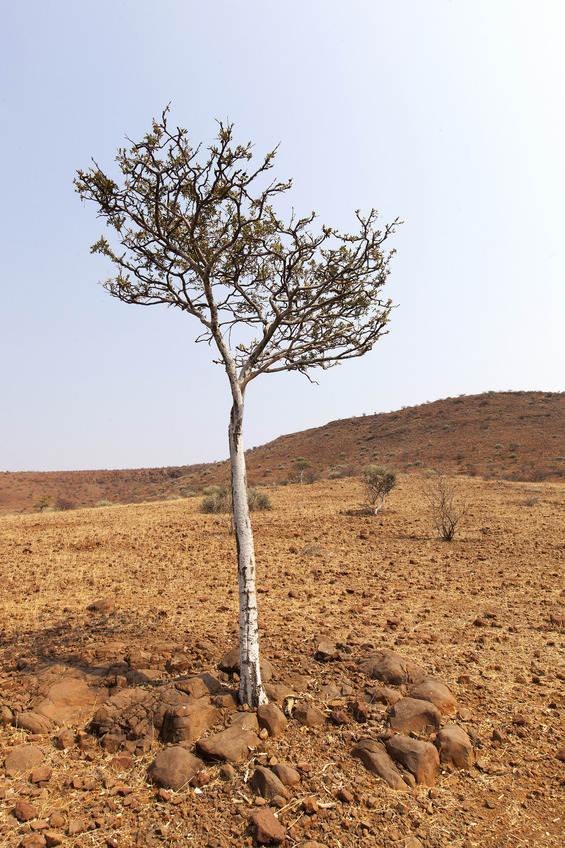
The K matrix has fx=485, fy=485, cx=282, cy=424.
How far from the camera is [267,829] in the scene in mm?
3023

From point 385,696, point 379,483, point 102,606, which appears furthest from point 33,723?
point 379,483

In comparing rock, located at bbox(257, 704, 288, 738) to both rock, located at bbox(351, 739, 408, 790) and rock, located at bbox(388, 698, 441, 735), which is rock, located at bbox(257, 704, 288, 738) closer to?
rock, located at bbox(351, 739, 408, 790)

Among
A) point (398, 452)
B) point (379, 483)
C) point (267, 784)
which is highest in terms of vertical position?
point (398, 452)

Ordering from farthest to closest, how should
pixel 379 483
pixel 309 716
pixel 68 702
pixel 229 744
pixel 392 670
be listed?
pixel 379 483
pixel 392 670
pixel 68 702
pixel 309 716
pixel 229 744

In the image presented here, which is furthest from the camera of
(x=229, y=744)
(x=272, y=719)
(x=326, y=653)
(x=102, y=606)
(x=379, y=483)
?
(x=379, y=483)

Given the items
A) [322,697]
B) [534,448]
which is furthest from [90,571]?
[534,448]

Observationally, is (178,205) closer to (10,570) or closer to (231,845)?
(231,845)

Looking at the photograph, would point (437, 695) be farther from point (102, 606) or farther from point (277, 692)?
point (102, 606)

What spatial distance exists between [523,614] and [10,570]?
9.52 meters

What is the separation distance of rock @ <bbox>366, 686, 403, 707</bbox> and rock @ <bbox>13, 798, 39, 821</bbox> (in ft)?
9.29

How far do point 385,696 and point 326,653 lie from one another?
1.01 meters

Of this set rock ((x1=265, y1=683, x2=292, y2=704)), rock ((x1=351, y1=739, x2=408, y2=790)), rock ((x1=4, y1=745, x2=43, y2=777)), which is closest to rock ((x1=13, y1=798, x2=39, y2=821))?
rock ((x1=4, y1=745, x2=43, y2=777))

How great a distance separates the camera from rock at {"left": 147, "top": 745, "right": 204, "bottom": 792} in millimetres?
3482

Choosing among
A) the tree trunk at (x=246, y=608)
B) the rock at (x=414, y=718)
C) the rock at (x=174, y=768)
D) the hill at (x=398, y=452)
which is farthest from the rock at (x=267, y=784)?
the hill at (x=398, y=452)
